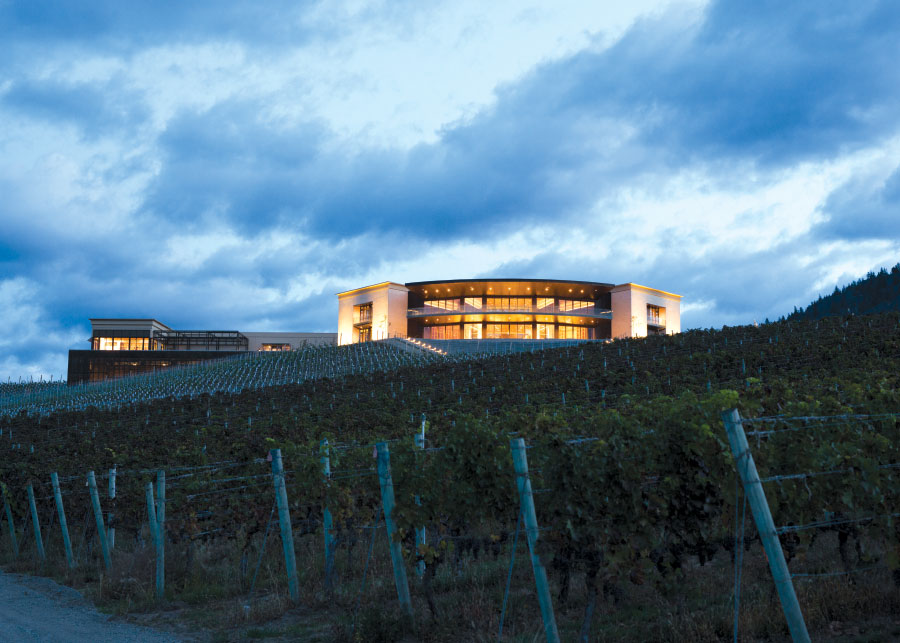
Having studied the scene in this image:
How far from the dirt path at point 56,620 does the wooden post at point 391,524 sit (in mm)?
2813

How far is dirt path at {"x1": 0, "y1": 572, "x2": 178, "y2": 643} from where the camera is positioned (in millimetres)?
8422

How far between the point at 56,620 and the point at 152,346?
8988cm

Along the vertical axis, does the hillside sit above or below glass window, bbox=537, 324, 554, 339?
above

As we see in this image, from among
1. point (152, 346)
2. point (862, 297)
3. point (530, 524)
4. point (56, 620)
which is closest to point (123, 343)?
point (152, 346)

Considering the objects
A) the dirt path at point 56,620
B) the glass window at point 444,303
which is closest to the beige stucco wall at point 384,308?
the glass window at point 444,303

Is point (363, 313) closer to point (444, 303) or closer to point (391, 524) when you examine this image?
point (444, 303)

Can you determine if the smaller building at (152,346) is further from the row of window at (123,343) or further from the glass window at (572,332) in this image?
the glass window at (572,332)

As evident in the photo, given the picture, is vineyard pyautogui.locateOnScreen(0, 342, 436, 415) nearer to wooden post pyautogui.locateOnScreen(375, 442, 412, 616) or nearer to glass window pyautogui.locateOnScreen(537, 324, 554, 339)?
glass window pyautogui.locateOnScreen(537, 324, 554, 339)

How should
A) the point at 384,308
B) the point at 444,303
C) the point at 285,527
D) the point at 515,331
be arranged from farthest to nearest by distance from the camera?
the point at 444,303 → the point at 515,331 → the point at 384,308 → the point at 285,527

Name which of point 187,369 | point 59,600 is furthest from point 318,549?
point 187,369

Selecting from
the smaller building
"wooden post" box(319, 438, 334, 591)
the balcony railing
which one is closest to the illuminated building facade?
the balcony railing

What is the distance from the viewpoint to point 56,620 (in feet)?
31.3

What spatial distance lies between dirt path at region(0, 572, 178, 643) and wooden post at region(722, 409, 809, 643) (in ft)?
21.9

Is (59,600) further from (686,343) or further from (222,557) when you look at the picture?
(686,343)
